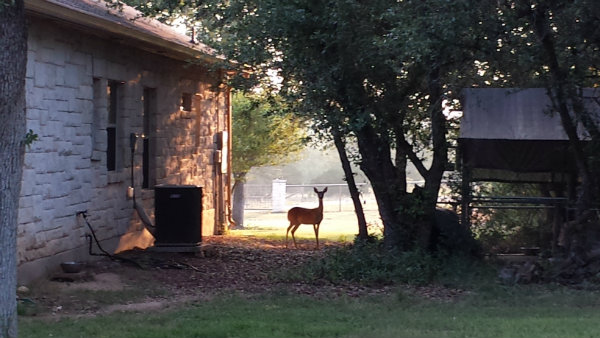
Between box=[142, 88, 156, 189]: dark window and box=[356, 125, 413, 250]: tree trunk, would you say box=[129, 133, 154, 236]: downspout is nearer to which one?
box=[142, 88, 156, 189]: dark window

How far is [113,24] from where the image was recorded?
13.0 meters

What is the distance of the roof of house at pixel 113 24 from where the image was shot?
444 inches

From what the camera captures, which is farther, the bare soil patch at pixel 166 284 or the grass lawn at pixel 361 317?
the bare soil patch at pixel 166 284

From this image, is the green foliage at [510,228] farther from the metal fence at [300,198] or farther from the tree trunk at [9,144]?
the metal fence at [300,198]

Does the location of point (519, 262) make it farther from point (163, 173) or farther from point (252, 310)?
point (163, 173)

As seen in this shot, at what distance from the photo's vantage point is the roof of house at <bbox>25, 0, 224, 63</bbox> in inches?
444

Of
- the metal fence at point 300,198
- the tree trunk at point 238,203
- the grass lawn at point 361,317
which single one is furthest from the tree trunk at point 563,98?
the metal fence at point 300,198

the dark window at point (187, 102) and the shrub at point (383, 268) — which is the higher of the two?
the dark window at point (187, 102)

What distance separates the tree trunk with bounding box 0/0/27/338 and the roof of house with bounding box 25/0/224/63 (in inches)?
165

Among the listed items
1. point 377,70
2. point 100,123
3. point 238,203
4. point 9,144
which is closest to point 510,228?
point 377,70

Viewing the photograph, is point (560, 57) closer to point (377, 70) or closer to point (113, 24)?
point (377, 70)

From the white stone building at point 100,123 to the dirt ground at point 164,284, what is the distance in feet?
2.15

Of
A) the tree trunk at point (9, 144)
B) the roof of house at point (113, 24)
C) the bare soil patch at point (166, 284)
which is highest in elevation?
the roof of house at point (113, 24)

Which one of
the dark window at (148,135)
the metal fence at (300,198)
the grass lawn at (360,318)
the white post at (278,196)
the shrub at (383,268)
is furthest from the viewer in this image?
the metal fence at (300,198)
